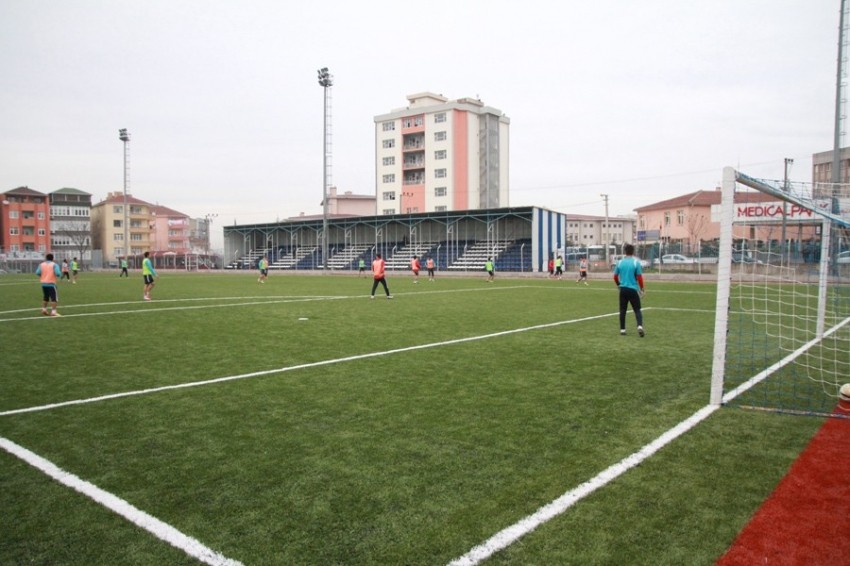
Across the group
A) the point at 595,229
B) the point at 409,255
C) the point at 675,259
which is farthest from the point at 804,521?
the point at 595,229

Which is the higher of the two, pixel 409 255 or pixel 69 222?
pixel 69 222

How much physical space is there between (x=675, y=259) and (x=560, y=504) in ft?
128

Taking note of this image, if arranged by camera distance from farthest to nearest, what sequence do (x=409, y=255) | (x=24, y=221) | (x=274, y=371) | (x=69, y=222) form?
(x=69, y=222) < (x=24, y=221) < (x=409, y=255) < (x=274, y=371)

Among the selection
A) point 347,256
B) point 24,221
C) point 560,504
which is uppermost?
point 24,221

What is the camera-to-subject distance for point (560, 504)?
391 cm

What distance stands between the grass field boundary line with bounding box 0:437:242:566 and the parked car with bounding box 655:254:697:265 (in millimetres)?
38682

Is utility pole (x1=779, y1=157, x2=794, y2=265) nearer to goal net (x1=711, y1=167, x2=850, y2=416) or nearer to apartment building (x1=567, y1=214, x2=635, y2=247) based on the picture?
goal net (x1=711, y1=167, x2=850, y2=416)

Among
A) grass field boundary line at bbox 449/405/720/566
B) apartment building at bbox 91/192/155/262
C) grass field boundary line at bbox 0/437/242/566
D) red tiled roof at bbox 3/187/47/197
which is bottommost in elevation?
grass field boundary line at bbox 0/437/242/566

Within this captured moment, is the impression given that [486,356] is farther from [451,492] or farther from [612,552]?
[612,552]

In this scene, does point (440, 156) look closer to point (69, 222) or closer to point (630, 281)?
point (630, 281)

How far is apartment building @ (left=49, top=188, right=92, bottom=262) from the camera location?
296ft

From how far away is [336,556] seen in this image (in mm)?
3271

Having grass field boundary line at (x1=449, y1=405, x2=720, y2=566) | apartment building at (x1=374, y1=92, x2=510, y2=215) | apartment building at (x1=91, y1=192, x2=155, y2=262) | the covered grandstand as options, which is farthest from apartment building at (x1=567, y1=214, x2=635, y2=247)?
grass field boundary line at (x1=449, y1=405, x2=720, y2=566)

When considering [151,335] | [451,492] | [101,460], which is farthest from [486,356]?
[151,335]
